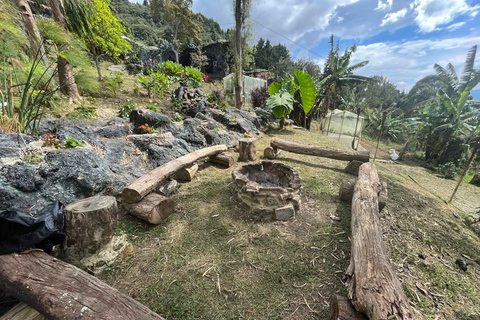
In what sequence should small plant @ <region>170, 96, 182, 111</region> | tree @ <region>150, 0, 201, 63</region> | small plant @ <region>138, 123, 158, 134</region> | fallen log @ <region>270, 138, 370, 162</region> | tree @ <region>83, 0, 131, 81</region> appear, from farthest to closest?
tree @ <region>150, 0, 201, 63</region> < tree @ <region>83, 0, 131, 81</region> < small plant @ <region>170, 96, 182, 111</region> < fallen log @ <region>270, 138, 370, 162</region> < small plant @ <region>138, 123, 158, 134</region>

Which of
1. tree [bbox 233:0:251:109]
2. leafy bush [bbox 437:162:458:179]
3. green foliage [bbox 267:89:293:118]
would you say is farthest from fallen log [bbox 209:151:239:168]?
leafy bush [bbox 437:162:458:179]

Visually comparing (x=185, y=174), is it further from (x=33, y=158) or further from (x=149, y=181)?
(x=33, y=158)

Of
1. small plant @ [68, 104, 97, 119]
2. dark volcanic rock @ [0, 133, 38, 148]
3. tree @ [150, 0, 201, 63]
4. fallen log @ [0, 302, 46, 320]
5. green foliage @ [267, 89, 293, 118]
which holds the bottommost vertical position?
fallen log @ [0, 302, 46, 320]

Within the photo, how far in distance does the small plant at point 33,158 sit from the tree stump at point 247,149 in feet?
12.5

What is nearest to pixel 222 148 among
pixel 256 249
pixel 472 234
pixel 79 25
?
pixel 256 249

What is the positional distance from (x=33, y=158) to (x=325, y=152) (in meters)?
5.81

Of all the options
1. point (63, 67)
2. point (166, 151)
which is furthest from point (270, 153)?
point (63, 67)

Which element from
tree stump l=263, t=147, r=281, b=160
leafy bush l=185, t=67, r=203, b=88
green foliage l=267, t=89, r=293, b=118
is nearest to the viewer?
tree stump l=263, t=147, r=281, b=160

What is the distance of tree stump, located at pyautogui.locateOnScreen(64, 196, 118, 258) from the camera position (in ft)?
6.26

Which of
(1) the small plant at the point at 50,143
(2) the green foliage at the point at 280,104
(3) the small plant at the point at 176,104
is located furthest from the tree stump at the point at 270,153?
(1) the small plant at the point at 50,143

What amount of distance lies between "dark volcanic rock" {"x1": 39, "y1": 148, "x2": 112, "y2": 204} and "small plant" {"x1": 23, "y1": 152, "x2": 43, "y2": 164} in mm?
74

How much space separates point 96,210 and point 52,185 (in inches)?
48.7

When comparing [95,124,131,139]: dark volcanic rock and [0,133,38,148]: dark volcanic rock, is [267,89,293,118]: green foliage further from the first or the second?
[0,133,38,148]: dark volcanic rock

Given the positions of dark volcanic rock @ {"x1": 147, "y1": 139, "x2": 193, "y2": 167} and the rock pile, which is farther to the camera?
dark volcanic rock @ {"x1": 147, "y1": 139, "x2": 193, "y2": 167}
